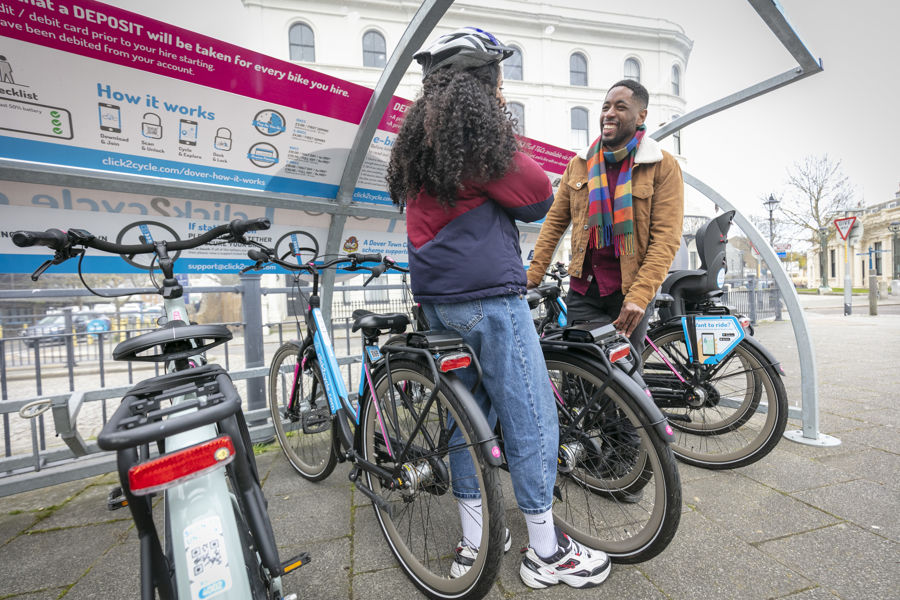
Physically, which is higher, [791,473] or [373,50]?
[373,50]

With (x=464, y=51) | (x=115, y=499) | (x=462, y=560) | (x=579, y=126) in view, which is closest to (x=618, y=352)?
(x=462, y=560)

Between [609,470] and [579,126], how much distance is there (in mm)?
27035

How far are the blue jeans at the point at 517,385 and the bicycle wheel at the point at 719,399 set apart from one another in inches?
61.2

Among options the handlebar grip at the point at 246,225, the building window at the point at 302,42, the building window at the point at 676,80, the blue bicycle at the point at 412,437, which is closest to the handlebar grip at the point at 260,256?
the blue bicycle at the point at 412,437

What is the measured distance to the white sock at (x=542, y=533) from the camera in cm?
168

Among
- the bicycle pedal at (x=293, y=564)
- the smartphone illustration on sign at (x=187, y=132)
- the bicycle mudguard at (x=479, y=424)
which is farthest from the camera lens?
the smartphone illustration on sign at (x=187, y=132)

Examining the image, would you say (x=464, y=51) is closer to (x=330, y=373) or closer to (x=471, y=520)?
(x=330, y=373)

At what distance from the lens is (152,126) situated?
2500mm

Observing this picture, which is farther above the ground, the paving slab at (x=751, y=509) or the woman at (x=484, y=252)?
the woman at (x=484, y=252)

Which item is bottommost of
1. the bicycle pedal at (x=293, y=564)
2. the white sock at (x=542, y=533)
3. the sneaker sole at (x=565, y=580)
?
the sneaker sole at (x=565, y=580)

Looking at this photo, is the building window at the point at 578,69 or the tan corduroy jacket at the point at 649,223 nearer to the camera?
the tan corduroy jacket at the point at 649,223

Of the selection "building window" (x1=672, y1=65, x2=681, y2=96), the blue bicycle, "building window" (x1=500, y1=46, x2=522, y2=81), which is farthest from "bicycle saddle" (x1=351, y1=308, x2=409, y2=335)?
"building window" (x1=672, y1=65, x2=681, y2=96)

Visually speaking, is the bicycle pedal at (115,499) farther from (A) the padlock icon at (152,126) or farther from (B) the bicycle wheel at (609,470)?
(A) the padlock icon at (152,126)

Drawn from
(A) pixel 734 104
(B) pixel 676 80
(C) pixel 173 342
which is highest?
(B) pixel 676 80
